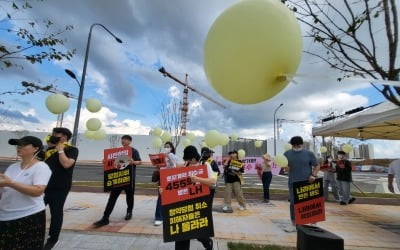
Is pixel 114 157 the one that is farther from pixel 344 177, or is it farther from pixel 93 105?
pixel 344 177

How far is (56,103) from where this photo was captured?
18.4ft

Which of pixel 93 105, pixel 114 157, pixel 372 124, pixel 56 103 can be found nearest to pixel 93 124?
pixel 93 105

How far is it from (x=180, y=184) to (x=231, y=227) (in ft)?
9.73

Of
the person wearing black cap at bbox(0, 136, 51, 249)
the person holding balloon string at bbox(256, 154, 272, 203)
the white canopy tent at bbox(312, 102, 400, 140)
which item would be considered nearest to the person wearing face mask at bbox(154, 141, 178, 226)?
the person wearing black cap at bbox(0, 136, 51, 249)

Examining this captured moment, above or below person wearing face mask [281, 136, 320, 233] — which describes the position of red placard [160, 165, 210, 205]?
below

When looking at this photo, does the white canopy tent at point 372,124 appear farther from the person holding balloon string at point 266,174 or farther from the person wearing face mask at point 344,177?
the person holding balloon string at point 266,174

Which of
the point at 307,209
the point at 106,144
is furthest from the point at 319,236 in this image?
the point at 106,144

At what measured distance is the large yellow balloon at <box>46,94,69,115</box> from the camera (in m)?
5.62

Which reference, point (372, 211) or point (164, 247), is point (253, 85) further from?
point (372, 211)

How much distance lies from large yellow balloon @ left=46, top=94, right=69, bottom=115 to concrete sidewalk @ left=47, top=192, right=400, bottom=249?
2.22m

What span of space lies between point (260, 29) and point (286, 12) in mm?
299

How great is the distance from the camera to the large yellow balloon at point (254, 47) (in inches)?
93.1

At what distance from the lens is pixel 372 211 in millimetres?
9562

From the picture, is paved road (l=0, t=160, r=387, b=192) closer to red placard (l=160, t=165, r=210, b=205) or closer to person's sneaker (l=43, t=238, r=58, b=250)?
person's sneaker (l=43, t=238, r=58, b=250)
